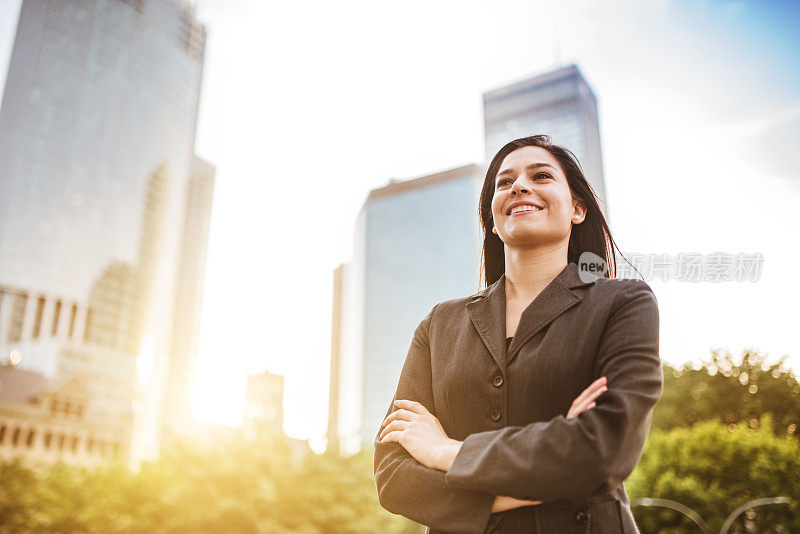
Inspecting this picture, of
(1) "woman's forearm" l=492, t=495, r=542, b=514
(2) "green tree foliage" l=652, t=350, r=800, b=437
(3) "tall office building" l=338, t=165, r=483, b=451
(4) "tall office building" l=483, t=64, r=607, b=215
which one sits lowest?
(1) "woman's forearm" l=492, t=495, r=542, b=514

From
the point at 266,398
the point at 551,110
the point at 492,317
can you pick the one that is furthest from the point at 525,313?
the point at 266,398

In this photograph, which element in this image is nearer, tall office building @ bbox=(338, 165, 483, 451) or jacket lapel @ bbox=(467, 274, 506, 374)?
jacket lapel @ bbox=(467, 274, 506, 374)

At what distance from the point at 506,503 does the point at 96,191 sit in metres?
82.6

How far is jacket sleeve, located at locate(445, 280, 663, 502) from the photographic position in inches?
64.1

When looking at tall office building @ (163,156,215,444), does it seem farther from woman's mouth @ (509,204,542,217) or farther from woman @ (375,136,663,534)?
woman's mouth @ (509,204,542,217)

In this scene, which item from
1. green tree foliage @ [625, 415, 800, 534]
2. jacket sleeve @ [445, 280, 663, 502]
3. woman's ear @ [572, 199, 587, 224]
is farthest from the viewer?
green tree foliage @ [625, 415, 800, 534]

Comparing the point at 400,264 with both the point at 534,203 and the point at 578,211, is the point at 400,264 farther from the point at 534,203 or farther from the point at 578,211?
the point at 534,203

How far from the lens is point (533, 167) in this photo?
2.12m

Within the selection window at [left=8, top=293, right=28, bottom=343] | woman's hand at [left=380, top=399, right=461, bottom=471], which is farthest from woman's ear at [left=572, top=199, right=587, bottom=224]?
window at [left=8, top=293, right=28, bottom=343]

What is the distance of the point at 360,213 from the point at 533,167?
103 m

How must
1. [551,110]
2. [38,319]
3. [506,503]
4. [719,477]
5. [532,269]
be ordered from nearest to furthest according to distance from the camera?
1. [506,503]
2. [532,269]
3. [551,110]
4. [719,477]
5. [38,319]

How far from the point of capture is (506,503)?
1.75 m

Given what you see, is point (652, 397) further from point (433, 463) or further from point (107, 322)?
point (107, 322)

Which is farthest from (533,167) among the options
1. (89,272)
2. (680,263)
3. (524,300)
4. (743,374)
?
(89,272)
